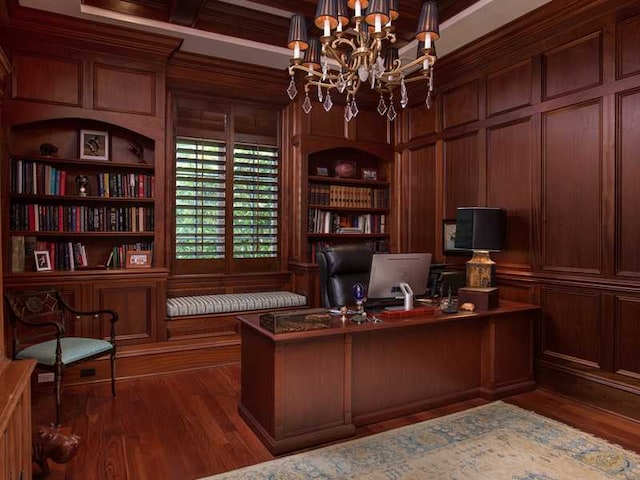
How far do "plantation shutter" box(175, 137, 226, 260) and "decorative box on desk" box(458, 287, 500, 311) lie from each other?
266 centimetres

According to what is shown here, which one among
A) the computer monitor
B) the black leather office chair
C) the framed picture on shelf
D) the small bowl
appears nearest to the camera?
the computer monitor

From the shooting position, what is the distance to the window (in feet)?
15.3

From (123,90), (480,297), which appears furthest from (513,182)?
(123,90)

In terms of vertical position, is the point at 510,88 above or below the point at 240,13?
below

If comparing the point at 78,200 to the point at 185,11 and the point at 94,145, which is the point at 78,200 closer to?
the point at 94,145

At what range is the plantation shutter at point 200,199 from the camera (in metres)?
4.62

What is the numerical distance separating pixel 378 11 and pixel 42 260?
340 centimetres

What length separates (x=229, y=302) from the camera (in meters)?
4.39

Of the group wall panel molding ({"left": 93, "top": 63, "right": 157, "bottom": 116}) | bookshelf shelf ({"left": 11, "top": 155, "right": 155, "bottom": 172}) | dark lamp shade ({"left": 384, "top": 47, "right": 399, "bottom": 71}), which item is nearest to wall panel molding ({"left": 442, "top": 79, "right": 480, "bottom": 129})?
dark lamp shade ({"left": 384, "top": 47, "right": 399, "bottom": 71})

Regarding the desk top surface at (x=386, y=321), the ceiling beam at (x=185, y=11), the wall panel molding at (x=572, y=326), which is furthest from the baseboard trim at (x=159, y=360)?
the ceiling beam at (x=185, y=11)

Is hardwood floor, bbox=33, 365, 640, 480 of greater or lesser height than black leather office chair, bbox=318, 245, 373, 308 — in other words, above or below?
below

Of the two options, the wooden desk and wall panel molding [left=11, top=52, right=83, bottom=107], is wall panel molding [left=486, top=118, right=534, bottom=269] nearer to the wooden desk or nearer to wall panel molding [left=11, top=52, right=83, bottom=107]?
the wooden desk

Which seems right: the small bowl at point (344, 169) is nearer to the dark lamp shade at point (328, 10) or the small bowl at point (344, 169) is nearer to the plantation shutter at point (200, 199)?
the plantation shutter at point (200, 199)

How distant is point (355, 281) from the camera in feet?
11.3
